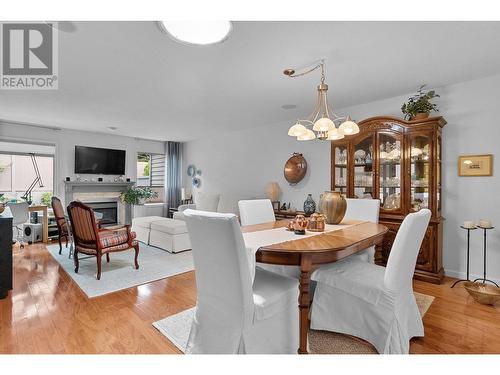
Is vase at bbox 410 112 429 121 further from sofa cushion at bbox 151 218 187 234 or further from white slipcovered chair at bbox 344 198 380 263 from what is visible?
sofa cushion at bbox 151 218 187 234

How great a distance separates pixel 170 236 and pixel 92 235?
129 cm

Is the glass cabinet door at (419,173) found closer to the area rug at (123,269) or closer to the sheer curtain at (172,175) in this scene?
the area rug at (123,269)

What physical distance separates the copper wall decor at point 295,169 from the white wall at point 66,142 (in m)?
4.28

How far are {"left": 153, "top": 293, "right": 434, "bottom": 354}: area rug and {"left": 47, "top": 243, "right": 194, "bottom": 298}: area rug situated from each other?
1.00 metres

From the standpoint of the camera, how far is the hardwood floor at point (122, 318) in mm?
1783

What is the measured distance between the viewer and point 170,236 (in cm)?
416

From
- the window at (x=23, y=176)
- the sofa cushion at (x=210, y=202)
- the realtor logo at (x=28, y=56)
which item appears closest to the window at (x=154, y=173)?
the window at (x=23, y=176)

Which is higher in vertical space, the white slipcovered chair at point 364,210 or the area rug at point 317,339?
the white slipcovered chair at point 364,210

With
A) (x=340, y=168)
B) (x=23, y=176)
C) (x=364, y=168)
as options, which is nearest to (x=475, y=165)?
(x=364, y=168)

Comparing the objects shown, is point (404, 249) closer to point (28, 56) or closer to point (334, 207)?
point (334, 207)
